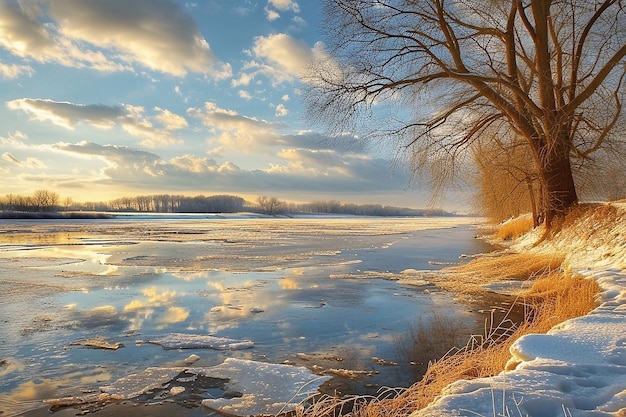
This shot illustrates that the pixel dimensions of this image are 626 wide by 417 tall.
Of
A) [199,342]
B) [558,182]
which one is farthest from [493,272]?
[199,342]

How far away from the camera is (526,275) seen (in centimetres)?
1164

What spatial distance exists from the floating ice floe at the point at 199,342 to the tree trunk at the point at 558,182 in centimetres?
1140

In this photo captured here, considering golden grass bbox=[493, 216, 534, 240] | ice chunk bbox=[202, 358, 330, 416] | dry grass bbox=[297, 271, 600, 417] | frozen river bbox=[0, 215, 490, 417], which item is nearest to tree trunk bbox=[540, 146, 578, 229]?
frozen river bbox=[0, 215, 490, 417]

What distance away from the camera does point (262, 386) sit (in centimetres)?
480

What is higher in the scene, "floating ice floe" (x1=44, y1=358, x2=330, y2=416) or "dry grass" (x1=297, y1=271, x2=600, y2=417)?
"dry grass" (x1=297, y1=271, x2=600, y2=417)

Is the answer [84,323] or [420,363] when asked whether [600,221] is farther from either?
[84,323]

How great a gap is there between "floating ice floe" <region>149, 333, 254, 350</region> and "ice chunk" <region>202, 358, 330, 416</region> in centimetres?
62

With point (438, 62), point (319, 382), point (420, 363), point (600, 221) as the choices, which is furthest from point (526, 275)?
point (319, 382)

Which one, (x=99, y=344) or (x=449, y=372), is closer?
(x=449, y=372)

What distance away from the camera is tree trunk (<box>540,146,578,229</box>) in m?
13.8

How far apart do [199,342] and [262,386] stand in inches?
71.6

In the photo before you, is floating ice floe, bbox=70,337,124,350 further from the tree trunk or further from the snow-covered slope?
the tree trunk

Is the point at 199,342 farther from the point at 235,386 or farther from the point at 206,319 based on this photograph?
the point at 235,386

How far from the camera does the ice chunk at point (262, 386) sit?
14.2 ft
